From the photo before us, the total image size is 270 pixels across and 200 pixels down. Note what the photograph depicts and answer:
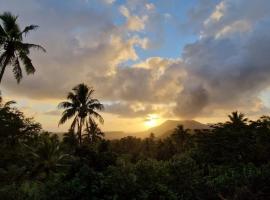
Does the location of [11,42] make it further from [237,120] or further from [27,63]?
[237,120]

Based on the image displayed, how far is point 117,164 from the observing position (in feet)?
40.1

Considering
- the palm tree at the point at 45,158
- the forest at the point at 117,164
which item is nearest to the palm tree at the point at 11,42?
the forest at the point at 117,164

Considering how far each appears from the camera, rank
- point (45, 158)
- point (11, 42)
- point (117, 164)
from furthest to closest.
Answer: point (45, 158), point (11, 42), point (117, 164)

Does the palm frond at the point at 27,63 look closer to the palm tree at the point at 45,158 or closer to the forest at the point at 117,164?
the forest at the point at 117,164

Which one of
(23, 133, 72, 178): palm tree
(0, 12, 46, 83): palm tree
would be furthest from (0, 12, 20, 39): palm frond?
(23, 133, 72, 178): palm tree

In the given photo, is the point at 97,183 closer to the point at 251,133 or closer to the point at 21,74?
the point at 251,133

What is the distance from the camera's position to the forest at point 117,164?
10938 millimetres

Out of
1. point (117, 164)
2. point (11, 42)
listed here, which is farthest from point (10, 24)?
point (117, 164)

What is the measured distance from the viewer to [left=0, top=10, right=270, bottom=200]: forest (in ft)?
35.9

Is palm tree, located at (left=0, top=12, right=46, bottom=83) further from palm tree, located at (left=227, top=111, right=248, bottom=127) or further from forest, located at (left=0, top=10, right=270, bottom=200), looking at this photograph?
palm tree, located at (left=227, top=111, right=248, bottom=127)

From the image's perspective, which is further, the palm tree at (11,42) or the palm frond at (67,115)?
the palm frond at (67,115)

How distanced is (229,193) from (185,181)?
1.46 metres

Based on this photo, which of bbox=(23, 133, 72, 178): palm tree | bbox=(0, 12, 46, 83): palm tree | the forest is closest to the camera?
the forest

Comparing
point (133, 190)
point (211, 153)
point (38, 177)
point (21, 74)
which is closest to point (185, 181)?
point (133, 190)
